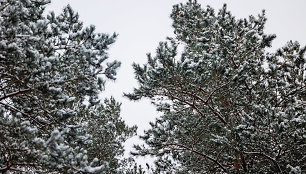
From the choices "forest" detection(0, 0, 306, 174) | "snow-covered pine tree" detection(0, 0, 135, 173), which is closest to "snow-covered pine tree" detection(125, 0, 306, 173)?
"forest" detection(0, 0, 306, 174)

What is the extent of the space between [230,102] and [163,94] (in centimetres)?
183

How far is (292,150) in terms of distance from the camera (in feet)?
15.6

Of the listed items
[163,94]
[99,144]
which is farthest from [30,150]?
[99,144]

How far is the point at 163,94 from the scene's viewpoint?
6.23 meters

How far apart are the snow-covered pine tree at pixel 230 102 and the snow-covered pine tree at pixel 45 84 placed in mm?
1647

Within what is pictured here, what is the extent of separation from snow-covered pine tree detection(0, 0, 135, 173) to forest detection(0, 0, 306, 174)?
0.02m

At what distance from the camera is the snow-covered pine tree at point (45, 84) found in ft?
10.9

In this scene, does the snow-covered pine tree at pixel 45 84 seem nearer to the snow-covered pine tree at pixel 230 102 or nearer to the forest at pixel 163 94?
the forest at pixel 163 94

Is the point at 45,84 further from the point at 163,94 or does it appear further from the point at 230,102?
the point at 230,102

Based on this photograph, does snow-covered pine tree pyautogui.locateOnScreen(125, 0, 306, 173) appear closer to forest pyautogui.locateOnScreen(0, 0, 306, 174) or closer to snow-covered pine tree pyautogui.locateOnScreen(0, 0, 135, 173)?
forest pyautogui.locateOnScreen(0, 0, 306, 174)

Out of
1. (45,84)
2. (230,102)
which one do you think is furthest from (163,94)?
(45,84)

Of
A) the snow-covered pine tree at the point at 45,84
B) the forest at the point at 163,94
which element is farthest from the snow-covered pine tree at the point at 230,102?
the snow-covered pine tree at the point at 45,84

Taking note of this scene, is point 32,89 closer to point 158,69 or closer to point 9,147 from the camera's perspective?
point 9,147

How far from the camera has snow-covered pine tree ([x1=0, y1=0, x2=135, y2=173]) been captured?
333 cm
